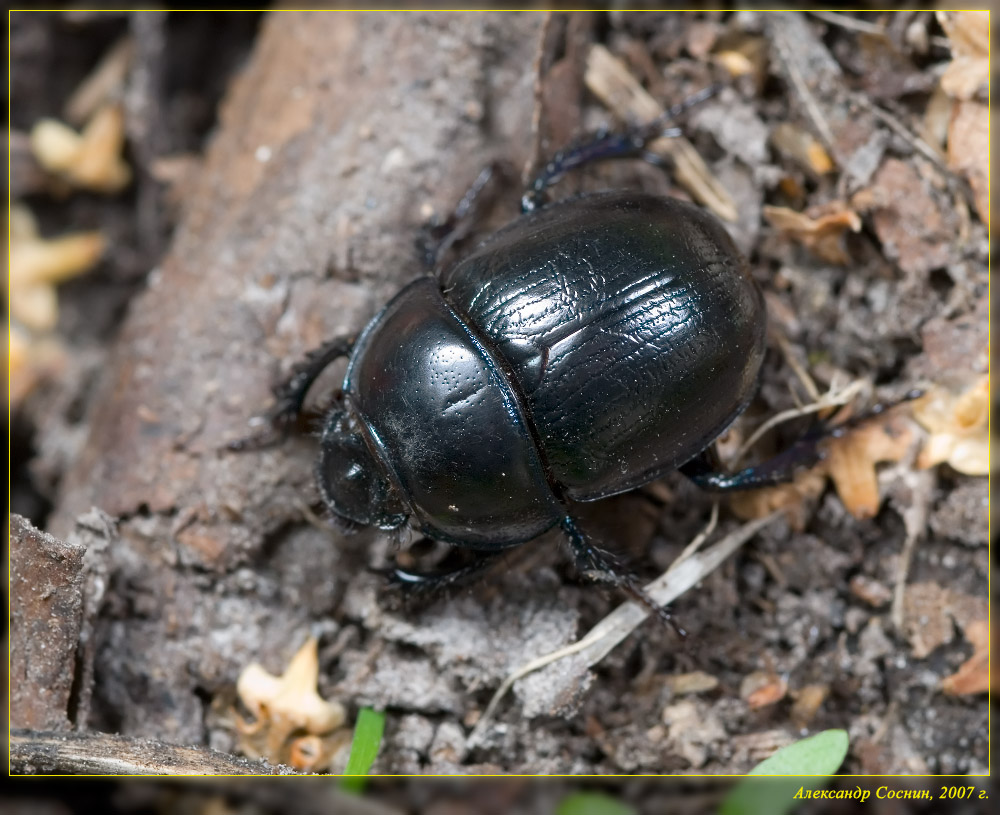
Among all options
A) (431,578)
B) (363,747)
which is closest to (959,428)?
(431,578)

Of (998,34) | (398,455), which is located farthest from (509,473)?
(998,34)

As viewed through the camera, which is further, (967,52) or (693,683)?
(967,52)

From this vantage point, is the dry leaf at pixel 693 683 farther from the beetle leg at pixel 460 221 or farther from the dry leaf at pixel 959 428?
the beetle leg at pixel 460 221

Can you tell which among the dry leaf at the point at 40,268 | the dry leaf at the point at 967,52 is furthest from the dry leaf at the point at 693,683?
the dry leaf at the point at 40,268

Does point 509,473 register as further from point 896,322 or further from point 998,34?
point 998,34

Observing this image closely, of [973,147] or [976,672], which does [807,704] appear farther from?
[973,147]
